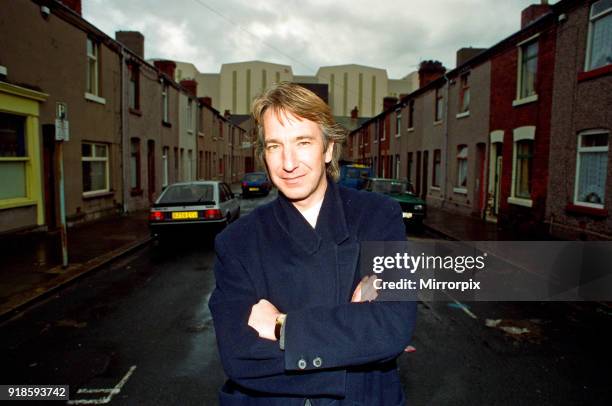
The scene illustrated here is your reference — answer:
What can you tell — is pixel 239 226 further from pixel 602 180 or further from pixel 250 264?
pixel 602 180

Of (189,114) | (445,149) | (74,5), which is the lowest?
(445,149)

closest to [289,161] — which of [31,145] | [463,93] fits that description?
[31,145]

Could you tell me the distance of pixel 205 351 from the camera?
15.2 ft

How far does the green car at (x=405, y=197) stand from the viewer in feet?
47.2

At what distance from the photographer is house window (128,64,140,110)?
1768 centimetres

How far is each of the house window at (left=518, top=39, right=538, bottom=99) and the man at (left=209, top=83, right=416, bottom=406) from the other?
1361 centimetres

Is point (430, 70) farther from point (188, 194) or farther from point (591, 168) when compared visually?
point (188, 194)

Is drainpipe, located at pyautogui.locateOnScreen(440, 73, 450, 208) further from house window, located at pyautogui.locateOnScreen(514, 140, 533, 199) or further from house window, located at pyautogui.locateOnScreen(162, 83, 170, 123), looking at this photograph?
house window, located at pyautogui.locateOnScreen(162, 83, 170, 123)

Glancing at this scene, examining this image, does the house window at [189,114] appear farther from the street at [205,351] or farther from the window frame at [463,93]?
the street at [205,351]

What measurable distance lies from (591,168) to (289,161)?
36.2ft

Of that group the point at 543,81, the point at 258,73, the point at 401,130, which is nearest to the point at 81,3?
the point at 543,81

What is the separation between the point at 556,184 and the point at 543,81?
10.3ft

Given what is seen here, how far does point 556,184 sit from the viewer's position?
11.5 m

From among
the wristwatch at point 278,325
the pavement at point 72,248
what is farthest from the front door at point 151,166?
the wristwatch at point 278,325
